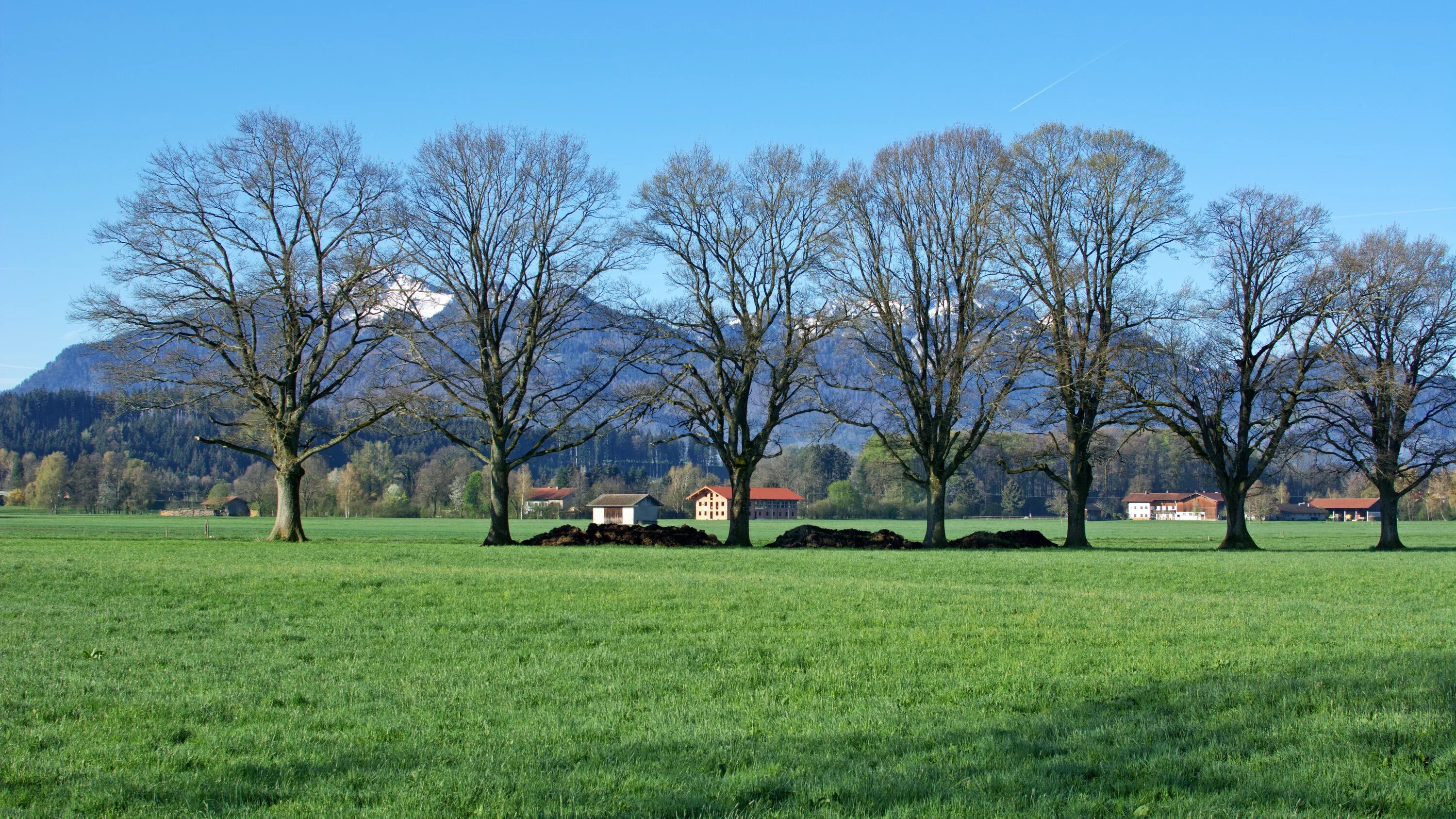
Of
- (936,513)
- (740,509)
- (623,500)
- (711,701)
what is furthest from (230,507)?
(711,701)

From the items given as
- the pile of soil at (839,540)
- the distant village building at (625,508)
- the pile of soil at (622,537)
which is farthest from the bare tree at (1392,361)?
the distant village building at (625,508)

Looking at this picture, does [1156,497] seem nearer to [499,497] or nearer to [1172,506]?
[1172,506]

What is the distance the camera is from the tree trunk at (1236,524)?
4250cm

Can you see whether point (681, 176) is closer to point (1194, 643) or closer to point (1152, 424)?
point (1152, 424)

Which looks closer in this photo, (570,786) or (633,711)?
(570,786)

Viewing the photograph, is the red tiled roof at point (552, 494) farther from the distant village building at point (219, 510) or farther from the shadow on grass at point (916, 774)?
the shadow on grass at point (916, 774)

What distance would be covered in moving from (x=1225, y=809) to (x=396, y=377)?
123ft

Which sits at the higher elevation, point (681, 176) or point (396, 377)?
point (681, 176)

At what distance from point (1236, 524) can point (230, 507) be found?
14644cm

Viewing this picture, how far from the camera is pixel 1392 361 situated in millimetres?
43312

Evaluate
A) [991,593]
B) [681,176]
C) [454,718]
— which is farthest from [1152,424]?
[454,718]

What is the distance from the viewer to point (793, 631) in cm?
1296

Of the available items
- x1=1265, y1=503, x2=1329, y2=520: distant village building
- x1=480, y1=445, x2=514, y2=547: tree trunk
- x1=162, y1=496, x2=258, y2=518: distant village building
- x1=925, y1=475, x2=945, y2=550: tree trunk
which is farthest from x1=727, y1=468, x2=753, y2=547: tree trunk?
x1=1265, y1=503, x2=1329, y2=520: distant village building

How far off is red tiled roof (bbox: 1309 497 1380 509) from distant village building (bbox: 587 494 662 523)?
12331cm
